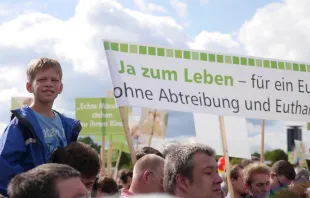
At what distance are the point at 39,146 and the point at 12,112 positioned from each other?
9.7 inches

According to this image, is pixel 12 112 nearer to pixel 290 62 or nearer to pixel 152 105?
pixel 152 105

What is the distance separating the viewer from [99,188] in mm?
6160

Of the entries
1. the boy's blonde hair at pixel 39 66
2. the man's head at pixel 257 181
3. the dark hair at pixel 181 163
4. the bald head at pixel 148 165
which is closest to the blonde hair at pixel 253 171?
the man's head at pixel 257 181

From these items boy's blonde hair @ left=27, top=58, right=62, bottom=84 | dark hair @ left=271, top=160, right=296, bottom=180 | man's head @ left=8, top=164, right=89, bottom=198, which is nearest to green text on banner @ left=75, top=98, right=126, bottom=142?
dark hair @ left=271, top=160, right=296, bottom=180

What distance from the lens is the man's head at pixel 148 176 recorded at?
13.5 feet

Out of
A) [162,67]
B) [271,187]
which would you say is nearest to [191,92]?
[162,67]

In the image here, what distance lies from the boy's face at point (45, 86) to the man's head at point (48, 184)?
135 cm

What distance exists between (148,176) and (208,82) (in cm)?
470

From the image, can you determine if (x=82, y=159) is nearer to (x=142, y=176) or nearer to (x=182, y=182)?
(x=182, y=182)

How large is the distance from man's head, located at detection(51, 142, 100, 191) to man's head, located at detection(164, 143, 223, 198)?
0.43m

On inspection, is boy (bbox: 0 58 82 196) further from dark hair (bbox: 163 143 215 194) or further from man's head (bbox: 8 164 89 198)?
man's head (bbox: 8 164 89 198)

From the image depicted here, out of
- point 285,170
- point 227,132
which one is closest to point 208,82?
point 227,132

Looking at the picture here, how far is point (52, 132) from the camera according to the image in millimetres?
3740

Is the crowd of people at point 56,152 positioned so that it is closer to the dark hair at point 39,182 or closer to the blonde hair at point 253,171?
the dark hair at point 39,182
